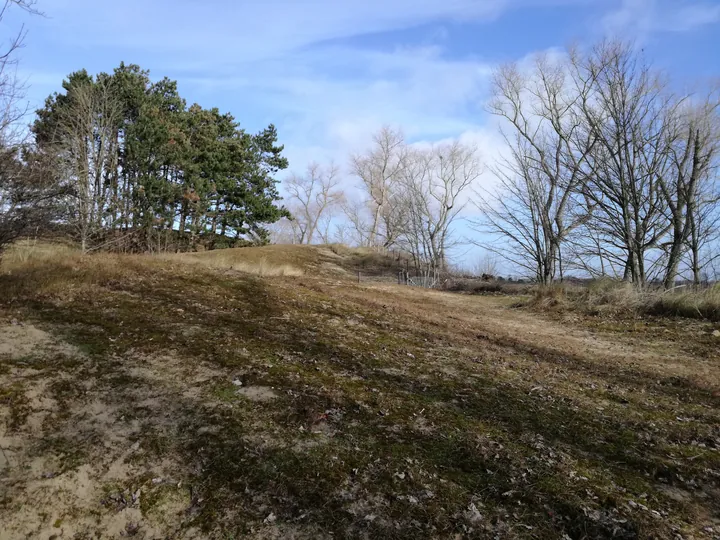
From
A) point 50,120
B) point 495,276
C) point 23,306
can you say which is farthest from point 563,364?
point 50,120

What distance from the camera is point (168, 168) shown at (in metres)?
26.1

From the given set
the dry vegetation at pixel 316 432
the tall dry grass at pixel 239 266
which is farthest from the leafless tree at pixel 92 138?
the dry vegetation at pixel 316 432

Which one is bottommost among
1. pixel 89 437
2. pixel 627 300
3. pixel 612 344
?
pixel 89 437

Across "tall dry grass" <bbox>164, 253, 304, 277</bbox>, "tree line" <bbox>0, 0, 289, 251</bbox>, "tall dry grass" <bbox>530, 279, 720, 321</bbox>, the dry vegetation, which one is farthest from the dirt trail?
"tree line" <bbox>0, 0, 289, 251</bbox>

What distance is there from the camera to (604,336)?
8.38m

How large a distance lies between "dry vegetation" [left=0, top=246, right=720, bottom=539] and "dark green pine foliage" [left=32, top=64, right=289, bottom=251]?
17051 mm

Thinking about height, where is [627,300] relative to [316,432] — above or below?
above

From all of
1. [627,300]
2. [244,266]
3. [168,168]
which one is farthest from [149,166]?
[627,300]

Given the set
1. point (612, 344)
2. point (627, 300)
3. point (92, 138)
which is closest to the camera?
point (612, 344)

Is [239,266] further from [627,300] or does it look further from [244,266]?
[627,300]

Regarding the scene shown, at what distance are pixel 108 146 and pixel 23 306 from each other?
20.6 m

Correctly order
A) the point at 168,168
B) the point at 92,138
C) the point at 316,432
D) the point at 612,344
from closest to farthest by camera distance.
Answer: the point at 316,432
the point at 612,344
the point at 92,138
the point at 168,168

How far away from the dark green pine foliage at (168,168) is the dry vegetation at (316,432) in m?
17.1

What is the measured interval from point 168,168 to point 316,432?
26.7 meters
